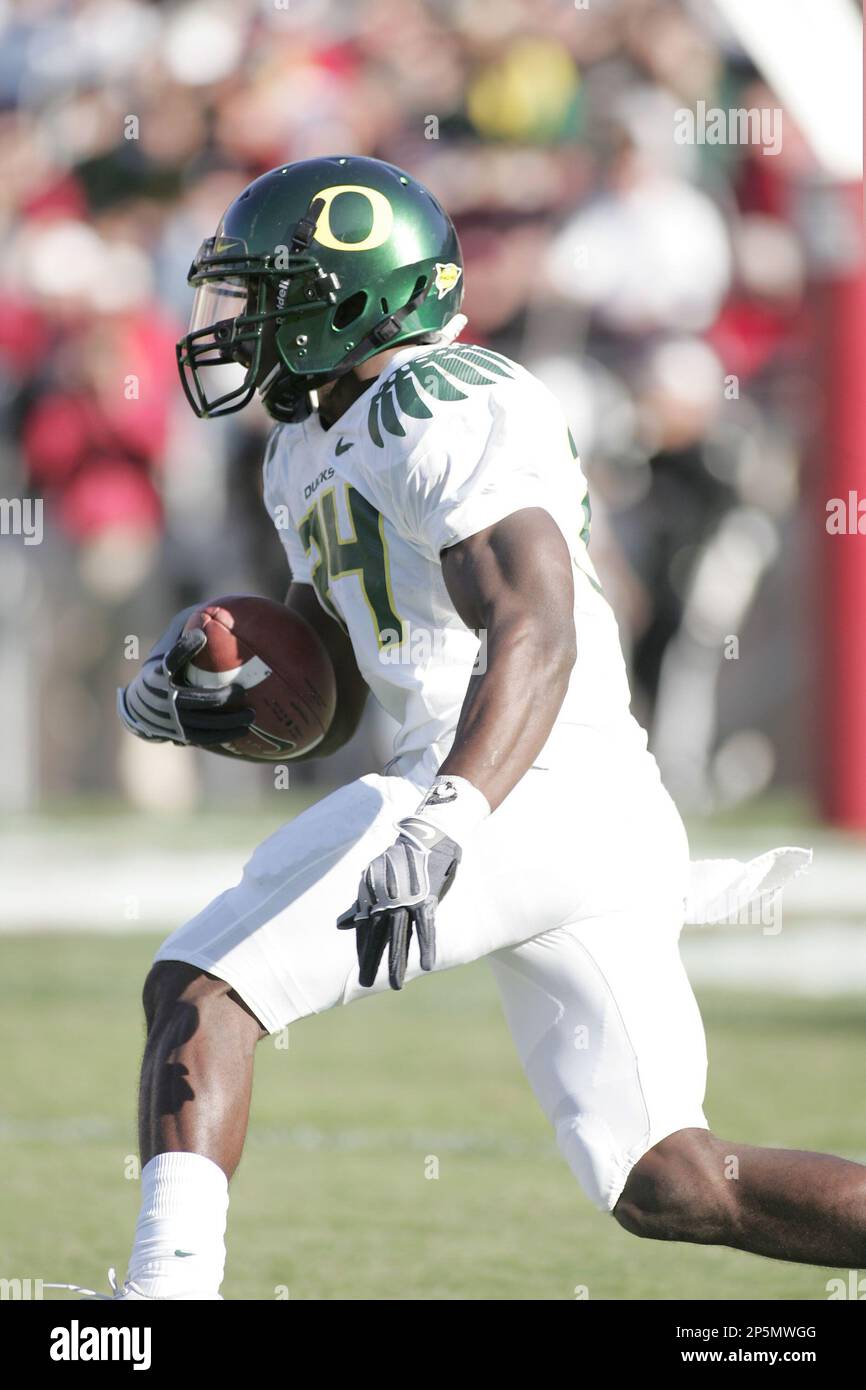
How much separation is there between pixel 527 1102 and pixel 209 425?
4726 millimetres

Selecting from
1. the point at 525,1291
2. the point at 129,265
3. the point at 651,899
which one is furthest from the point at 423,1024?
the point at 129,265

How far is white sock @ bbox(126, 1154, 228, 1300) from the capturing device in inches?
102

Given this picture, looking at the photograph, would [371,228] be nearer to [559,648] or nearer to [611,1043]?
[559,648]

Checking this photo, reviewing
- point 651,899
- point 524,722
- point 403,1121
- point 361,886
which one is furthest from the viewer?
point 403,1121

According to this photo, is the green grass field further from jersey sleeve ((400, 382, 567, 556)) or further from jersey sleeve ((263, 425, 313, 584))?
jersey sleeve ((400, 382, 567, 556))

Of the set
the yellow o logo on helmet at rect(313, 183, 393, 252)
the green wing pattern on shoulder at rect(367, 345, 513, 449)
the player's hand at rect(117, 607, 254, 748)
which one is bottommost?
the player's hand at rect(117, 607, 254, 748)

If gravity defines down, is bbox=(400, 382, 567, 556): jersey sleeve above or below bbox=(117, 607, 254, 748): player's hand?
above

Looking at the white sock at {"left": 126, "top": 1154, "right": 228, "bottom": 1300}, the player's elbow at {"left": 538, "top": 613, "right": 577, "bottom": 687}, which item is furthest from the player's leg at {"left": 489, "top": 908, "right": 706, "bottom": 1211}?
the white sock at {"left": 126, "top": 1154, "right": 228, "bottom": 1300}

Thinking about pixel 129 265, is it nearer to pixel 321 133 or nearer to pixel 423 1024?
pixel 321 133

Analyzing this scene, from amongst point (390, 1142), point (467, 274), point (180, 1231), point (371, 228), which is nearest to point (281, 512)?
point (371, 228)

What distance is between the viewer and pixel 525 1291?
3.44 m

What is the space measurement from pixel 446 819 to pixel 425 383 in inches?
26.3

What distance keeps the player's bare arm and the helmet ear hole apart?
52 centimetres

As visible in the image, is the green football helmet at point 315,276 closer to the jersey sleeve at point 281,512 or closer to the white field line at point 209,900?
the jersey sleeve at point 281,512
